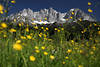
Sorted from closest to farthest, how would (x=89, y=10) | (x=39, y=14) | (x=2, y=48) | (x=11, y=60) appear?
(x=11, y=60) → (x=2, y=48) → (x=89, y=10) → (x=39, y=14)

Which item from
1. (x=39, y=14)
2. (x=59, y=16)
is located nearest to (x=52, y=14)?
(x=59, y=16)

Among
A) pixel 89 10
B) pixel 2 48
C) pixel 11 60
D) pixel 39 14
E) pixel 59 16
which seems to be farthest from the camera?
pixel 39 14

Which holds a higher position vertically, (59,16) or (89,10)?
(59,16)

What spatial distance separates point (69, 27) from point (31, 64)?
5.08 metres

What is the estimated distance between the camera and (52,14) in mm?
179750

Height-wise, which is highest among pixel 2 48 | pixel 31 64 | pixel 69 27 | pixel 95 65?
pixel 69 27

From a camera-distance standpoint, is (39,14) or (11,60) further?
(39,14)

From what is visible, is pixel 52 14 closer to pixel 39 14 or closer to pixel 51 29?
pixel 39 14

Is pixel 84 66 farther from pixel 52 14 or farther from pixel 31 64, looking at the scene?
pixel 52 14

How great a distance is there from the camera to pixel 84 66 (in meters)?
1.49

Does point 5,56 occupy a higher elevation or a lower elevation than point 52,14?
lower

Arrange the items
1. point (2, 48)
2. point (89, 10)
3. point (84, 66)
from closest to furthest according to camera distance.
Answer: point (84, 66) → point (2, 48) → point (89, 10)

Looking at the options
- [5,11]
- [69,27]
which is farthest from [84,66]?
[69,27]

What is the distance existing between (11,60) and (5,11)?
0.85 metres
